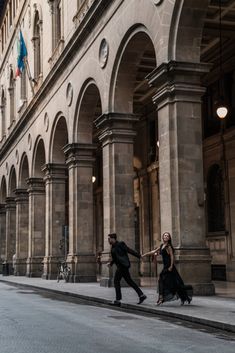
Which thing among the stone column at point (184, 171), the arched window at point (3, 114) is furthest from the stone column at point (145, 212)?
the arched window at point (3, 114)

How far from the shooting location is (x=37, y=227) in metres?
36.8

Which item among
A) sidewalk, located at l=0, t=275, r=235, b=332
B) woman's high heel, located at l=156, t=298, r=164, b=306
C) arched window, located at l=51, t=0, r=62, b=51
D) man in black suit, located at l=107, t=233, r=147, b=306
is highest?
arched window, located at l=51, t=0, r=62, b=51

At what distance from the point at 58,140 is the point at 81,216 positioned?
6820 millimetres

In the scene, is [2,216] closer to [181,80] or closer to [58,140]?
[58,140]

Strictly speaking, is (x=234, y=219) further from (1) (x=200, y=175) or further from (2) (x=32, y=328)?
(2) (x=32, y=328)

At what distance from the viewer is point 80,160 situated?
26.7m

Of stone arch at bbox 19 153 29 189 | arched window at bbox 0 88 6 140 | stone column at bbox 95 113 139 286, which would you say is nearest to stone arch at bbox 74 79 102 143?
stone column at bbox 95 113 139 286

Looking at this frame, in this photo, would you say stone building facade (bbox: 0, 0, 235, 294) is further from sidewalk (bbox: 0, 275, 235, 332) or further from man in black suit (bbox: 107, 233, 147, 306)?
man in black suit (bbox: 107, 233, 147, 306)

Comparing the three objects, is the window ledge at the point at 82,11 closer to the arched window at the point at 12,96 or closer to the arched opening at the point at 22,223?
the arched opening at the point at 22,223

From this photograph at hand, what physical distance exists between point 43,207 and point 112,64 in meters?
16.4

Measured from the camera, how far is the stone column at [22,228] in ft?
136

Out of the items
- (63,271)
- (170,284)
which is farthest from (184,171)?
(63,271)

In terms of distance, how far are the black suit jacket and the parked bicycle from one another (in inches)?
458

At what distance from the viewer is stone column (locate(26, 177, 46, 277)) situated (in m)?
36.7
